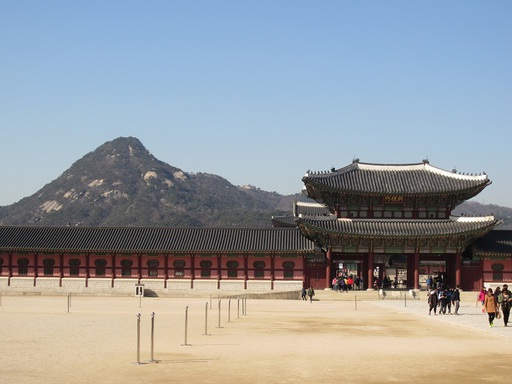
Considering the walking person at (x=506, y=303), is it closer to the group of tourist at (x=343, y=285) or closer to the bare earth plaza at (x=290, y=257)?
the bare earth plaza at (x=290, y=257)

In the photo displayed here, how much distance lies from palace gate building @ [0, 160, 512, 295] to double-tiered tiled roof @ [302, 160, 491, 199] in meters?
0.09

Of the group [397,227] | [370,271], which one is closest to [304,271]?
[370,271]

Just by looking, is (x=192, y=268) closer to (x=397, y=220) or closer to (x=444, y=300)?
(x=397, y=220)

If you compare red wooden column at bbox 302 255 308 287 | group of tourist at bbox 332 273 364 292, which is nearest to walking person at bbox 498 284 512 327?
group of tourist at bbox 332 273 364 292

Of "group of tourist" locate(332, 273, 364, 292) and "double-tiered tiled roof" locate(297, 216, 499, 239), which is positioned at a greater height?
"double-tiered tiled roof" locate(297, 216, 499, 239)

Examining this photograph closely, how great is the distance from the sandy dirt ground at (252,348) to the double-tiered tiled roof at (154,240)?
70.6 ft

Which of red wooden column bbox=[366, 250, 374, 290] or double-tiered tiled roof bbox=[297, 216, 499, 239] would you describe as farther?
red wooden column bbox=[366, 250, 374, 290]

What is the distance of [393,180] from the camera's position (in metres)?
64.1

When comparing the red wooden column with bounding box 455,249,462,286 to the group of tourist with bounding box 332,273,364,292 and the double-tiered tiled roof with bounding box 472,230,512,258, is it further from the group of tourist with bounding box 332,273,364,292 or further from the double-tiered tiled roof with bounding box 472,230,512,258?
the group of tourist with bounding box 332,273,364,292

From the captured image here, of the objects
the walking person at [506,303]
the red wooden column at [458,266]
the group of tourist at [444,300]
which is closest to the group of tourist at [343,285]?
the red wooden column at [458,266]

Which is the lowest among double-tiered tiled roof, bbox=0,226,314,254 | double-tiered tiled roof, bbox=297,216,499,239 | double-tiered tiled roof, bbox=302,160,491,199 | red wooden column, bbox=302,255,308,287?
red wooden column, bbox=302,255,308,287

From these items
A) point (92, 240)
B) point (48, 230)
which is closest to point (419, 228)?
point (92, 240)

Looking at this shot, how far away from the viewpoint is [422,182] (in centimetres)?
6328

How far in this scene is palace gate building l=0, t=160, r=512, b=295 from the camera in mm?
60000
